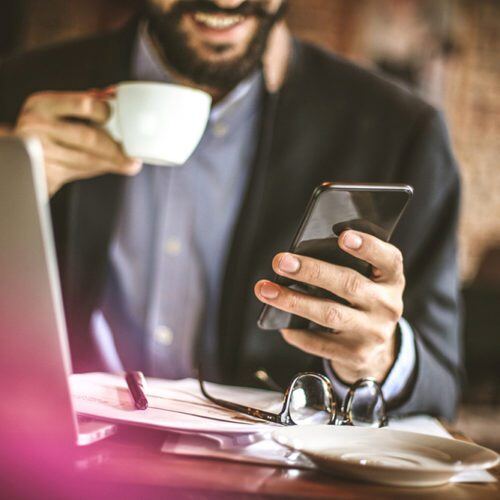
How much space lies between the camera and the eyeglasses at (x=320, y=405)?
715 millimetres

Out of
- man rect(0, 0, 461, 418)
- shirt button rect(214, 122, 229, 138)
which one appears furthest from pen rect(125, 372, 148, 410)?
shirt button rect(214, 122, 229, 138)

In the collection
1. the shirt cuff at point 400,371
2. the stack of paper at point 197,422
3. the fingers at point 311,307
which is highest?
the fingers at point 311,307

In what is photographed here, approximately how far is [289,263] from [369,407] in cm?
19

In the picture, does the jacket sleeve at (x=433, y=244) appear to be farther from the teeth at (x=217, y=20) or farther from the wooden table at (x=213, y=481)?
the wooden table at (x=213, y=481)

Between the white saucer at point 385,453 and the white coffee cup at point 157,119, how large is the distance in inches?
18.7

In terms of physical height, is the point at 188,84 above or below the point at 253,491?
above

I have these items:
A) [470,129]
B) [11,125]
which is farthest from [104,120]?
[470,129]

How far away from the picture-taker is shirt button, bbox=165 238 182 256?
1.41m

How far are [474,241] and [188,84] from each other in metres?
4.01

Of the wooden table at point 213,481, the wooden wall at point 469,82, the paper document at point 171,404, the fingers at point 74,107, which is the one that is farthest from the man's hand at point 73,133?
the wooden wall at point 469,82

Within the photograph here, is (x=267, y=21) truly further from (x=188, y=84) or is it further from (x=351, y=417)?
(x=351, y=417)

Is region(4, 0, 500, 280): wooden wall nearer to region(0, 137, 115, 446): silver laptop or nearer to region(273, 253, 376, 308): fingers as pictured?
region(273, 253, 376, 308): fingers

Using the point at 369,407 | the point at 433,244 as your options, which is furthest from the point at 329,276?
the point at 433,244

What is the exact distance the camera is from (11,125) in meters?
1.59
